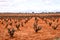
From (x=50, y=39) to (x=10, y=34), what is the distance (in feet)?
22.4

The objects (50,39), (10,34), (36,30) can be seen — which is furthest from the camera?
(36,30)

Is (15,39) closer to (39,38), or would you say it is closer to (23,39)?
(23,39)

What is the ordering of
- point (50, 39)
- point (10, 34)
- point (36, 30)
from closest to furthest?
point (50, 39) < point (10, 34) < point (36, 30)

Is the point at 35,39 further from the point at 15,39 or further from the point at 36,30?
the point at 36,30

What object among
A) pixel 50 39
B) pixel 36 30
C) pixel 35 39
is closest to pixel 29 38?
pixel 35 39

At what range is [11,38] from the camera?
3378 centimetres

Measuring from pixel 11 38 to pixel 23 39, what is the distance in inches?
79.6

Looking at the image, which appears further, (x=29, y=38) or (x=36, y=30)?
(x=36, y=30)

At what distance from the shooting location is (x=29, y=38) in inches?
1318

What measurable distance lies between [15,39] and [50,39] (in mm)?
4713

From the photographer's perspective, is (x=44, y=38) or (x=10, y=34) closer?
(x=44, y=38)

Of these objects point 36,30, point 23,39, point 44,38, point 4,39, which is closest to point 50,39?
point 44,38

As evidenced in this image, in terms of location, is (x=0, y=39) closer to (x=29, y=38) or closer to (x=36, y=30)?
(x=29, y=38)

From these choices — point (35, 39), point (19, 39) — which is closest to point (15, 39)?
point (19, 39)
